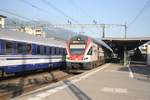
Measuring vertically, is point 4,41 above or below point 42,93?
above

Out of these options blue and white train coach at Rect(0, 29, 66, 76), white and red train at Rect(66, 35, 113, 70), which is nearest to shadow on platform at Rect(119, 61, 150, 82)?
white and red train at Rect(66, 35, 113, 70)

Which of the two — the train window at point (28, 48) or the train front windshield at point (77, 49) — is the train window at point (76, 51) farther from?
the train window at point (28, 48)

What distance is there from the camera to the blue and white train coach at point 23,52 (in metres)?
16.7

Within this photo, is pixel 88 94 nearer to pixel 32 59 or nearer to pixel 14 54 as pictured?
pixel 14 54

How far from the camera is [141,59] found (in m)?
68.9

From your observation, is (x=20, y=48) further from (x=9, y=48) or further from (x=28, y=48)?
(x=9, y=48)

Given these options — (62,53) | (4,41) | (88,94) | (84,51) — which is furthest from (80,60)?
(88,94)

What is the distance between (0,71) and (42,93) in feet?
21.9

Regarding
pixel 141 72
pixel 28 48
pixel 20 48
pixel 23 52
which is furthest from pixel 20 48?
pixel 141 72

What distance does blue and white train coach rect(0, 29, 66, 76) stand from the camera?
54.7 ft

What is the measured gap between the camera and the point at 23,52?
1922 centimetres

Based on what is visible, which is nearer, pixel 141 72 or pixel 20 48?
pixel 20 48

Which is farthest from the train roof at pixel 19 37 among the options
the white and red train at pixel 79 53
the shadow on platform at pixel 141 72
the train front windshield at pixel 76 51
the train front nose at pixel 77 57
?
the shadow on platform at pixel 141 72

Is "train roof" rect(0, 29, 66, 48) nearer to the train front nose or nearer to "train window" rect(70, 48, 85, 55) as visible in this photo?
"train window" rect(70, 48, 85, 55)
